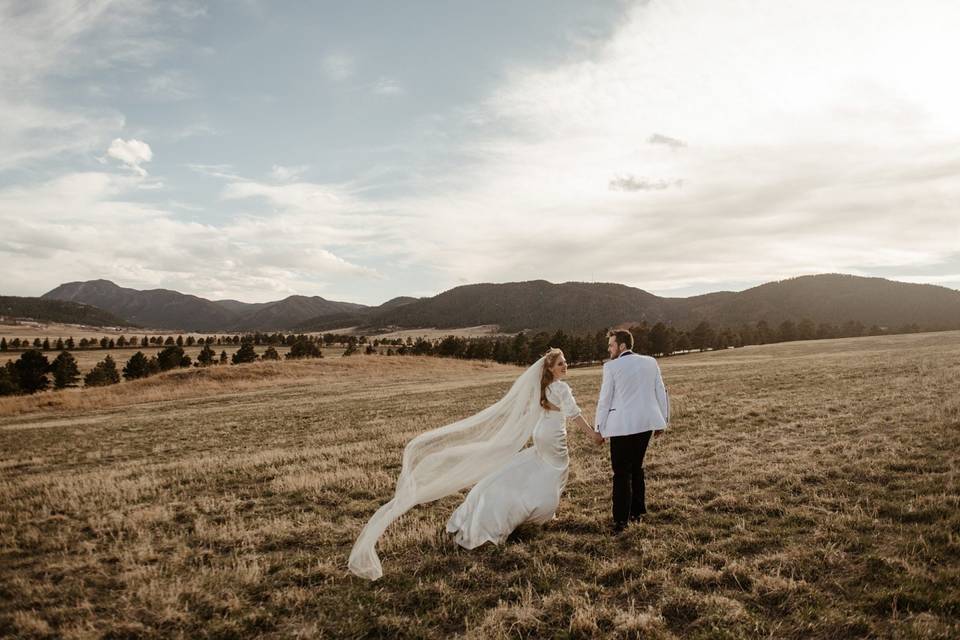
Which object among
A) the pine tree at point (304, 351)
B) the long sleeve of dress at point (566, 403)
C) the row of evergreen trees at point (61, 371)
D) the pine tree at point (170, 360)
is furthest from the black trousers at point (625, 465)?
the pine tree at point (170, 360)

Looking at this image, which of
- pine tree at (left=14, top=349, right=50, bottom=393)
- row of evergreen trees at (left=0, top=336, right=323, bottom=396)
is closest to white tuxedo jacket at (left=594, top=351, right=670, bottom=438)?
row of evergreen trees at (left=0, top=336, right=323, bottom=396)

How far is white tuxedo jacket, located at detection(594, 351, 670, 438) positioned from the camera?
7836mm

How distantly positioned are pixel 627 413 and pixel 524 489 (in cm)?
194

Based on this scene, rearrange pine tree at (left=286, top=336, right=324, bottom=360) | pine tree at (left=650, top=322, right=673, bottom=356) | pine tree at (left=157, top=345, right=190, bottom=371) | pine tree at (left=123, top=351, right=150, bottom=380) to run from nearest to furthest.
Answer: pine tree at (left=123, top=351, right=150, bottom=380) → pine tree at (left=157, top=345, right=190, bottom=371) → pine tree at (left=286, top=336, right=324, bottom=360) → pine tree at (left=650, top=322, right=673, bottom=356)

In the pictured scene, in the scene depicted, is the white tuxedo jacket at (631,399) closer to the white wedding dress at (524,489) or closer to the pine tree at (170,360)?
the white wedding dress at (524,489)

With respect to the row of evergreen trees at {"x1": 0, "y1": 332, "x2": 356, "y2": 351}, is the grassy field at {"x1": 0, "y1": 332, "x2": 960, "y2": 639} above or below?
above

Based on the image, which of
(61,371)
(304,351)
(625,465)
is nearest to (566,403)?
(625,465)

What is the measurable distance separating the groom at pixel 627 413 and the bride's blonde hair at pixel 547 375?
790 millimetres

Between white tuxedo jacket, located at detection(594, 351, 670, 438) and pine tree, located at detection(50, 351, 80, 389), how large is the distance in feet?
323

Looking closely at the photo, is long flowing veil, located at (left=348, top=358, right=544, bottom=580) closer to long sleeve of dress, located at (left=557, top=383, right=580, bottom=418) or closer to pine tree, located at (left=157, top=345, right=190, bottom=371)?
long sleeve of dress, located at (left=557, top=383, right=580, bottom=418)

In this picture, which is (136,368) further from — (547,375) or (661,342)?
(547,375)

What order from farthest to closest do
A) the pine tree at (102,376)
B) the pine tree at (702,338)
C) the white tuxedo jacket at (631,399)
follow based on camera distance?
A: the pine tree at (702,338), the pine tree at (102,376), the white tuxedo jacket at (631,399)

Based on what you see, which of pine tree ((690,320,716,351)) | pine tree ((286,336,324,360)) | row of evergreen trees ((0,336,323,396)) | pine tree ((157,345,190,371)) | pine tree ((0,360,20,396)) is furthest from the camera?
pine tree ((690,320,716,351))

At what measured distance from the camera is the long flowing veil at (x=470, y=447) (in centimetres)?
820
